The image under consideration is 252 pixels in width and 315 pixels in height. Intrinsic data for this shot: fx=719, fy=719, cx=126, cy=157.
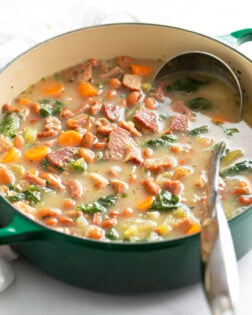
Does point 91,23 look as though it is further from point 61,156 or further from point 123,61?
point 61,156

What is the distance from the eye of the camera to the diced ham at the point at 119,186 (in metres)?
3.83

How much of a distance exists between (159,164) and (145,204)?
331mm

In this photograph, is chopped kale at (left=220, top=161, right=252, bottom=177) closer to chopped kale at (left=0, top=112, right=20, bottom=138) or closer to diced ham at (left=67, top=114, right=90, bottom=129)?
diced ham at (left=67, top=114, right=90, bottom=129)

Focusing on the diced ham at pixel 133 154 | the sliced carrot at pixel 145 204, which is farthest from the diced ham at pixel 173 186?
the diced ham at pixel 133 154

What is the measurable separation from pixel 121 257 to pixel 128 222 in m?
0.43

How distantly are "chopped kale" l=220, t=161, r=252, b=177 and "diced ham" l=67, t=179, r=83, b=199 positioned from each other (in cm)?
78

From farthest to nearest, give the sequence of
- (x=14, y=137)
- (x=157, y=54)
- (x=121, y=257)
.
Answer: (x=157, y=54), (x=14, y=137), (x=121, y=257)

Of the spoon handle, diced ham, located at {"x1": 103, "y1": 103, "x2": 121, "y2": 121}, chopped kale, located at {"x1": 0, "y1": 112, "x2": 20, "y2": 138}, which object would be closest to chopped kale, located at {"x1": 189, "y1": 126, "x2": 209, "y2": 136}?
diced ham, located at {"x1": 103, "y1": 103, "x2": 121, "y2": 121}

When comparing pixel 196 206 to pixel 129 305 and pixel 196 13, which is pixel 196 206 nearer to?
pixel 129 305

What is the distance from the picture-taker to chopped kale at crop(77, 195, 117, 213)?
3.72 meters

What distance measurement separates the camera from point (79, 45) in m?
4.79

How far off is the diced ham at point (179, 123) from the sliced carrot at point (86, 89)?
1.92ft

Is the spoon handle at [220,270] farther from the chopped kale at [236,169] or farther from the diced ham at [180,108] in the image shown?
the diced ham at [180,108]

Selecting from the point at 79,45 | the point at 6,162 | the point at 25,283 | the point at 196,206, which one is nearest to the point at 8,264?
the point at 25,283
